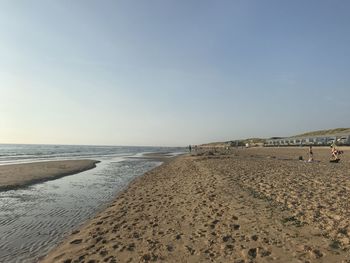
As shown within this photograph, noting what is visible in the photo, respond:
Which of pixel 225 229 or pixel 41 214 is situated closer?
pixel 225 229

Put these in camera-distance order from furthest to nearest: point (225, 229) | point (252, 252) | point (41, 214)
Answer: point (41, 214), point (225, 229), point (252, 252)

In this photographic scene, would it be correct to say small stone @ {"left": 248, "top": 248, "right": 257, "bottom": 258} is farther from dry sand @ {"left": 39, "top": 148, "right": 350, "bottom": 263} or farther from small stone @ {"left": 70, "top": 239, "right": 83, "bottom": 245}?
small stone @ {"left": 70, "top": 239, "right": 83, "bottom": 245}

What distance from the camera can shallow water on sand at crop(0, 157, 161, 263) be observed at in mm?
8516

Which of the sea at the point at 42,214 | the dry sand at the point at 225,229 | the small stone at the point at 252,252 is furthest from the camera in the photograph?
the sea at the point at 42,214

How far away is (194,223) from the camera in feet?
30.0

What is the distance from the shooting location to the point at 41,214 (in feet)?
40.9

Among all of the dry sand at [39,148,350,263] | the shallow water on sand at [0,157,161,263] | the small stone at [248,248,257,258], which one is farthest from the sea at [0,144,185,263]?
the small stone at [248,248,257,258]

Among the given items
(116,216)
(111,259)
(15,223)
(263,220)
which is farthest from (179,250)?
(15,223)

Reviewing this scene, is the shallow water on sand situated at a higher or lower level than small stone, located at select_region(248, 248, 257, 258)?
lower

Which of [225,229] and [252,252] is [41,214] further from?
[252,252]

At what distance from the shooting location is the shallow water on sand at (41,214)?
27.9 feet

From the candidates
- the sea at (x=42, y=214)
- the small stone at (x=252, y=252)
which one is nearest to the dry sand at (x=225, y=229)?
the small stone at (x=252, y=252)

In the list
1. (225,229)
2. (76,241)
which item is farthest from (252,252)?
(76,241)

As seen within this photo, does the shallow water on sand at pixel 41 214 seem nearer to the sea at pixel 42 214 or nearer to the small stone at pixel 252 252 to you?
the sea at pixel 42 214
